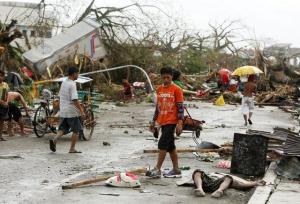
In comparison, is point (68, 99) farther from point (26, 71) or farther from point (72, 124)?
point (26, 71)

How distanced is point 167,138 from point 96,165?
5.84 ft

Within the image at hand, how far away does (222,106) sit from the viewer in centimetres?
2695

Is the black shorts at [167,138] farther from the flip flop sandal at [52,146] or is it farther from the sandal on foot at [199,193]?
the flip flop sandal at [52,146]

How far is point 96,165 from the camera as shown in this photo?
32.2ft

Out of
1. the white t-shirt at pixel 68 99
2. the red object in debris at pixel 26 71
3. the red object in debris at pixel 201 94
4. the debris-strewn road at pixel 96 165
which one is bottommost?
the debris-strewn road at pixel 96 165

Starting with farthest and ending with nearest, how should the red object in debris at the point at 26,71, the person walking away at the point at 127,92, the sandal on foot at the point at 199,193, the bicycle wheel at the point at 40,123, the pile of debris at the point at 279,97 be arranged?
1. the pile of debris at the point at 279,97
2. the person walking away at the point at 127,92
3. the red object in debris at the point at 26,71
4. the bicycle wheel at the point at 40,123
5. the sandal on foot at the point at 199,193

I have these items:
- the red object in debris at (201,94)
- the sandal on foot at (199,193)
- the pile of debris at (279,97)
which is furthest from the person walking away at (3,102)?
the red object in debris at (201,94)

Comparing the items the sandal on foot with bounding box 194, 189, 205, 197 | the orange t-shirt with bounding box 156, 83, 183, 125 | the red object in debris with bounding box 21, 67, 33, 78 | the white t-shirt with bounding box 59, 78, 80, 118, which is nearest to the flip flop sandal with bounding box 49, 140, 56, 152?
the white t-shirt with bounding box 59, 78, 80, 118

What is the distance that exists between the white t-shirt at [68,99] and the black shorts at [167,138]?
9.92 ft

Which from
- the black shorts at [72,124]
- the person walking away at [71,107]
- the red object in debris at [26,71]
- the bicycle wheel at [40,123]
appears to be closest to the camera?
the person walking away at [71,107]

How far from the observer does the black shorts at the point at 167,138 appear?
8.64 m

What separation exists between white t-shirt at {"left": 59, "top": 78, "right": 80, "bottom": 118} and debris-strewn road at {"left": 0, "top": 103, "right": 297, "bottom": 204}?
0.81m

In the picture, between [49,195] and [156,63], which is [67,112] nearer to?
[49,195]

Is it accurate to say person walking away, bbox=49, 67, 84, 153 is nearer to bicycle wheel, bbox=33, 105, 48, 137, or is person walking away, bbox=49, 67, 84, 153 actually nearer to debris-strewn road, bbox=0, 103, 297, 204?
debris-strewn road, bbox=0, 103, 297, 204
